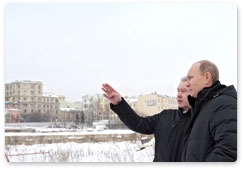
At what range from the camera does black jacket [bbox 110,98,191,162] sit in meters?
2.55

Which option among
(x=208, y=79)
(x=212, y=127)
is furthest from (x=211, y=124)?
(x=208, y=79)

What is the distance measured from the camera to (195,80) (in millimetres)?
2346

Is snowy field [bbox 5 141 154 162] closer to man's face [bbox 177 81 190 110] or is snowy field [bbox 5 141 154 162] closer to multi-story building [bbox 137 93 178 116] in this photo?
multi-story building [bbox 137 93 178 116]

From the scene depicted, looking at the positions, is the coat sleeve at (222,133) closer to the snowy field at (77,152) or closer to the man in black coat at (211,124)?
the man in black coat at (211,124)

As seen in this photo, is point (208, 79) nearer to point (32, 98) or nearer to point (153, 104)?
point (153, 104)

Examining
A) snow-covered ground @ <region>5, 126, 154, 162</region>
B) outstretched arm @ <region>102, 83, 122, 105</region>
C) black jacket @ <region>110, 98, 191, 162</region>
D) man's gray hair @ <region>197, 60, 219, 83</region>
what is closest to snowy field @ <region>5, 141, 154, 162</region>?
snow-covered ground @ <region>5, 126, 154, 162</region>

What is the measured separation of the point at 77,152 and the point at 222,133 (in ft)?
4.15

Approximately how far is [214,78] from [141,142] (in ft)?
2.65

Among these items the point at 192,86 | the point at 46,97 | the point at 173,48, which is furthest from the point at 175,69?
the point at 46,97

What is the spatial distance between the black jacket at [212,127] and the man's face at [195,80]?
0.41 ft

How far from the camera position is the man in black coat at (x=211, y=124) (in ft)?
6.27

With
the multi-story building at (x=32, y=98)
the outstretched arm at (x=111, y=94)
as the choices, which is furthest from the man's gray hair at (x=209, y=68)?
the multi-story building at (x=32, y=98)

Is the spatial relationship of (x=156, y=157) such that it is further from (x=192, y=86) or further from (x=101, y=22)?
(x=101, y=22)

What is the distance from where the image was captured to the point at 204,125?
1.99 metres
